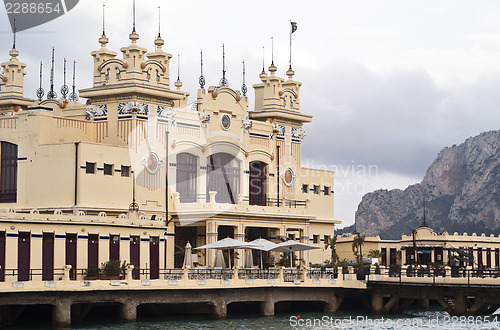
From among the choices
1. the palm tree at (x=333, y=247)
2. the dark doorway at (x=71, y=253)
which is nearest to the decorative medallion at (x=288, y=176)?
the palm tree at (x=333, y=247)

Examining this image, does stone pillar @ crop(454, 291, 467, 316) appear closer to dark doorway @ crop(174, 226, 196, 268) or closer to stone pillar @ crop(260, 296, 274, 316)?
stone pillar @ crop(260, 296, 274, 316)

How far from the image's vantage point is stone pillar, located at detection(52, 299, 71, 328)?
172 ft

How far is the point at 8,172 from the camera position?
69.1m

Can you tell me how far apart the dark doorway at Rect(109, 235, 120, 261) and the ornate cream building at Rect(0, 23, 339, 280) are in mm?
61

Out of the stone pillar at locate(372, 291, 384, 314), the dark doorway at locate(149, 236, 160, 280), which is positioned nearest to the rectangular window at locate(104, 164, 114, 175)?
the dark doorway at locate(149, 236, 160, 280)

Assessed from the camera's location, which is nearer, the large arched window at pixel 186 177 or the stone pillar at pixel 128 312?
the stone pillar at pixel 128 312

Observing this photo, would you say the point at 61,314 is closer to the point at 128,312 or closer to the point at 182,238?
the point at 128,312

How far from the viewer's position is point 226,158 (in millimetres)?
75438

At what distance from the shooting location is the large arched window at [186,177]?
71500 millimetres

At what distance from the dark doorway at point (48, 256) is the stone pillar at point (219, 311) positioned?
29.6ft

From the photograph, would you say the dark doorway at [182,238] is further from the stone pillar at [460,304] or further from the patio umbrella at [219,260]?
the stone pillar at [460,304]

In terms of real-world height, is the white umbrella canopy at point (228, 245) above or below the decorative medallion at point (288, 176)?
below

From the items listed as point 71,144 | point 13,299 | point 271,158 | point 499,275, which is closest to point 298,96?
point 271,158

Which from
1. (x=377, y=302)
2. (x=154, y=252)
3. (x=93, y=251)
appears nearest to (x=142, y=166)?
(x=154, y=252)
